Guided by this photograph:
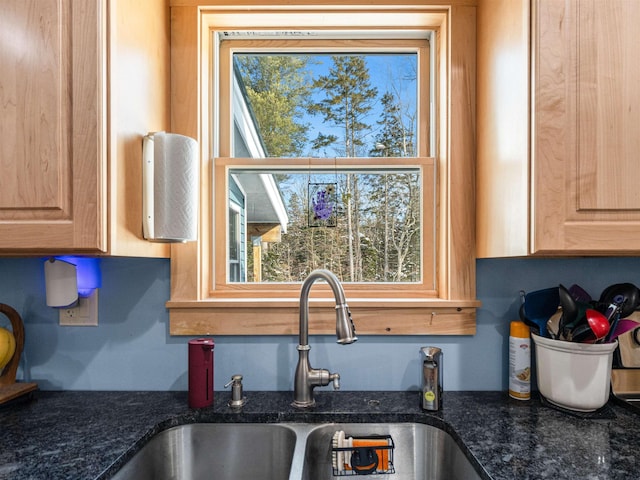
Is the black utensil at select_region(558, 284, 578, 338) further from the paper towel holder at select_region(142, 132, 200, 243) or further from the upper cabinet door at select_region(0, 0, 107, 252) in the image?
the upper cabinet door at select_region(0, 0, 107, 252)

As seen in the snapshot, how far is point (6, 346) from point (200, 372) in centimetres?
59

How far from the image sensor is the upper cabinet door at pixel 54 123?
906 mm

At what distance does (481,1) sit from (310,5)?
54 cm

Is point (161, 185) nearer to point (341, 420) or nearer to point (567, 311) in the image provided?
point (341, 420)

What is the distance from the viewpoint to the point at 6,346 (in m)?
1.15

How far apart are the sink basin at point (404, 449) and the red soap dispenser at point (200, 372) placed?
0.32 meters

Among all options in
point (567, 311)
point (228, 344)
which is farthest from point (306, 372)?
point (567, 311)

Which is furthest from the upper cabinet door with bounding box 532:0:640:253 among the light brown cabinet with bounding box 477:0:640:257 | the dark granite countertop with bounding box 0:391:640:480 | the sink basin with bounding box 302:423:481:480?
the sink basin with bounding box 302:423:481:480

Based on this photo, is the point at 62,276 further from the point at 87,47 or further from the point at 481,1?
the point at 481,1

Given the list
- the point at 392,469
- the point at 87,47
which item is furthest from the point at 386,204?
the point at 87,47

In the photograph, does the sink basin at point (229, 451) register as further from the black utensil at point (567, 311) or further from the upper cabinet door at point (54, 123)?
the black utensil at point (567, 311)

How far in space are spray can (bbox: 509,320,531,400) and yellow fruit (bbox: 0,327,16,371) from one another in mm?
1499

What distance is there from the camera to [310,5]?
125cm

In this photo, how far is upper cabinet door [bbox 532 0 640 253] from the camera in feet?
3.00
